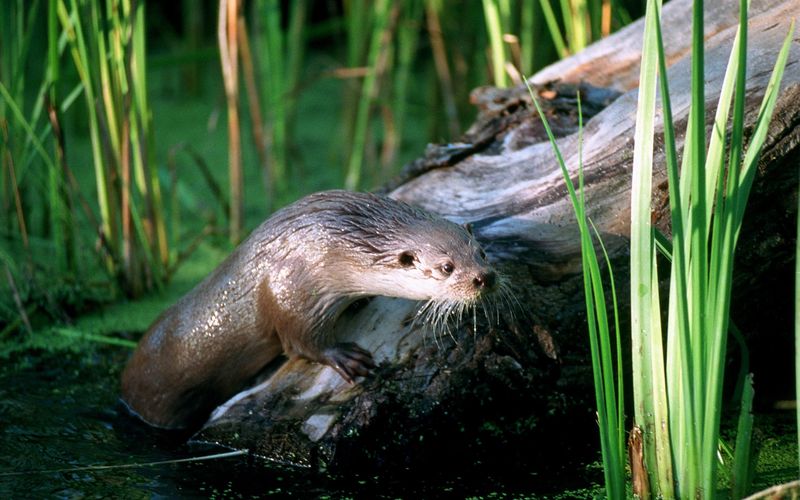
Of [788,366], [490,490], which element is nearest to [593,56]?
[788,366]

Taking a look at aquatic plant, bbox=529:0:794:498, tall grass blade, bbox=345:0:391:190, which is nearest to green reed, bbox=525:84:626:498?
aquatic plant, bbox=529:0:794:498

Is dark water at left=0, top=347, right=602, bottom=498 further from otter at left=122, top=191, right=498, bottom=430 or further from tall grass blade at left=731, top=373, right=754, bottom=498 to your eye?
tall grass blade at left=731, top=373, right=754, bottom=498

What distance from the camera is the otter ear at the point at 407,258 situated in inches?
88.0

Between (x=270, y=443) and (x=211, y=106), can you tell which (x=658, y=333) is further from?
(x=211, y=106)

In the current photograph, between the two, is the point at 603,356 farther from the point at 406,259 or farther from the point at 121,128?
the point at 121,128

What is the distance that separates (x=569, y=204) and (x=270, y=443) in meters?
0.92

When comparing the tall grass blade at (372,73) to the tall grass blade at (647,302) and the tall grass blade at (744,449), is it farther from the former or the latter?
the tall grass blade at (744,449)

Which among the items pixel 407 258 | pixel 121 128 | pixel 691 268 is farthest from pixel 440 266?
pixel 121 128

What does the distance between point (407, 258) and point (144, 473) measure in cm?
78

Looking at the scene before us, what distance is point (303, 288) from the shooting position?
2.30 metres

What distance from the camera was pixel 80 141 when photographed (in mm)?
4930

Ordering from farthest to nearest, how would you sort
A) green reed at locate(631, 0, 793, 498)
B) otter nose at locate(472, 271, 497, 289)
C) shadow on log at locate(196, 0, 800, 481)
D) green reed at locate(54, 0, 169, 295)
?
green reed at locate(54, 0, 169, 295) < shadow on log at locate(196, 0, 800, 481) < otter nose at locate(472, 271, 497, 289) < green reed at locate(631, 0, 793, 498)

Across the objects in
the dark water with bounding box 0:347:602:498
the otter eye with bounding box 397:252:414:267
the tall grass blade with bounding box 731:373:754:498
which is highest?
the otter eye with bounding box 397:252:414:267

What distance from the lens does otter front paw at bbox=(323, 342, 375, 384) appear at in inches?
89.9
